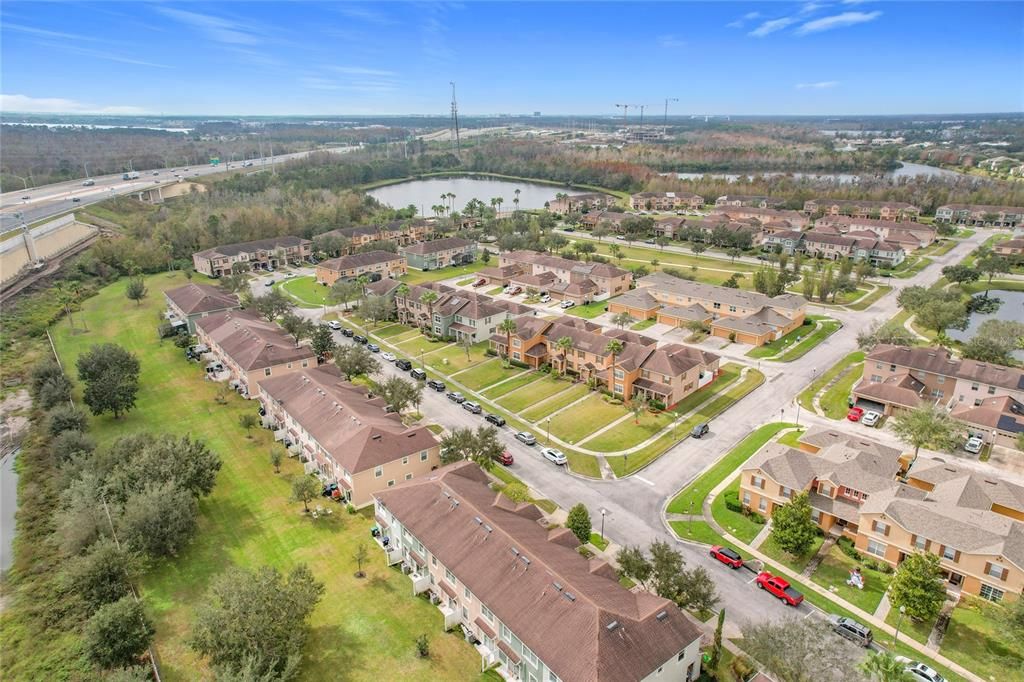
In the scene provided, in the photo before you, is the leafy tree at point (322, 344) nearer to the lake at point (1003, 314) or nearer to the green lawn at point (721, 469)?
the green lawn at point (721, 469)

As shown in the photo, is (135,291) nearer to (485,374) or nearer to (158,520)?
(485,374)

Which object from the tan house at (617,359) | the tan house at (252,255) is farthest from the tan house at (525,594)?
the tan house at (252,255)

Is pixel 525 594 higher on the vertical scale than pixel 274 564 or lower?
higher

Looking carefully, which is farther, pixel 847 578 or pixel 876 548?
pixel 876 548

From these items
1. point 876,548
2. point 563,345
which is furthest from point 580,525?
point 563,345

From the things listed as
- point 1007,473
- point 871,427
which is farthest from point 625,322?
point 1007,473

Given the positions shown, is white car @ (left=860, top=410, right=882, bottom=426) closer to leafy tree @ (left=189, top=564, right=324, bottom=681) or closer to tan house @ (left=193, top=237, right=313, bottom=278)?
leafy tree @ (left=189, top=564, right=324, bottom=681)

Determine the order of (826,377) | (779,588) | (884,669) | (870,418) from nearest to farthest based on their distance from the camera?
(884,669), (779,588), (870,418), (826,377)

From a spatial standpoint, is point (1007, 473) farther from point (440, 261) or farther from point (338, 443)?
point (440, 261)

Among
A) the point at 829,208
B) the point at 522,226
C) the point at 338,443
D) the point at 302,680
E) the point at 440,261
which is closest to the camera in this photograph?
the point at 302,680
